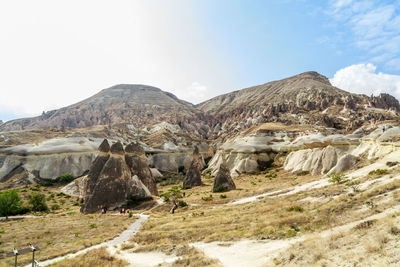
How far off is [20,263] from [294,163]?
4399 cm

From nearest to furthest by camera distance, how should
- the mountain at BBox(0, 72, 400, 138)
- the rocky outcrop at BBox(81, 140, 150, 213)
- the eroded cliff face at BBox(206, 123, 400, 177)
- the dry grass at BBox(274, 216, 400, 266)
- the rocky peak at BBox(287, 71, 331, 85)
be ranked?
1. the dry grass at BBox(274, 216, 400, 266)
2. the rocky outcrop at BBox(81, 140, 150, 213)
3. the eroded cliff face at BBox(206, 123, 400, 177)
4. the mountain at BBox(0, 72, 400, 138)
5. the rocky peak at BBox(287, 71, 331, 85)

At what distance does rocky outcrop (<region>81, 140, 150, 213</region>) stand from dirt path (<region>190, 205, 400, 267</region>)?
802 inches

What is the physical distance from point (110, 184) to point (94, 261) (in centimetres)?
1935

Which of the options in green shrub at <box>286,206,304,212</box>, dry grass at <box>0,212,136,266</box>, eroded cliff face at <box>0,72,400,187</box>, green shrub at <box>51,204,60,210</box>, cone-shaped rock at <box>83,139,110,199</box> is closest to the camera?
dry grass at <box>0,212,136,266</box>

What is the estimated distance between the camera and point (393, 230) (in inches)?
282

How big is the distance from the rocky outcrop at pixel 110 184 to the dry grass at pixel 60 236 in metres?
5.84

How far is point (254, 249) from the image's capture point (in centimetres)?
992

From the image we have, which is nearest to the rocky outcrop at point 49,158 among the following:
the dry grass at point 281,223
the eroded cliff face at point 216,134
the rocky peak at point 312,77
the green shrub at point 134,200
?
the eroded cliff face at point 216,134

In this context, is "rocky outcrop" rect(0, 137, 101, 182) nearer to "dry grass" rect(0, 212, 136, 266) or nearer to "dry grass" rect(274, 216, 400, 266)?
"dry grass" rect(0, 212, 136, 266)

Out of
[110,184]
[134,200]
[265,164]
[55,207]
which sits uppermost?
[110,184]

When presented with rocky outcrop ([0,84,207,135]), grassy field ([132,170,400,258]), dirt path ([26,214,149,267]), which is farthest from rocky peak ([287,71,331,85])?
dirt path ([26,214,149,267])

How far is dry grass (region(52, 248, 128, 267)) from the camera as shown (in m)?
10.5

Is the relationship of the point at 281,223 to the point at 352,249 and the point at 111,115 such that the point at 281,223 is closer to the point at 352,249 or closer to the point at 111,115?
the point at 352,249

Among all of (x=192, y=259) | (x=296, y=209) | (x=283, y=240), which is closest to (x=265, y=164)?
(x=296, y=209)
